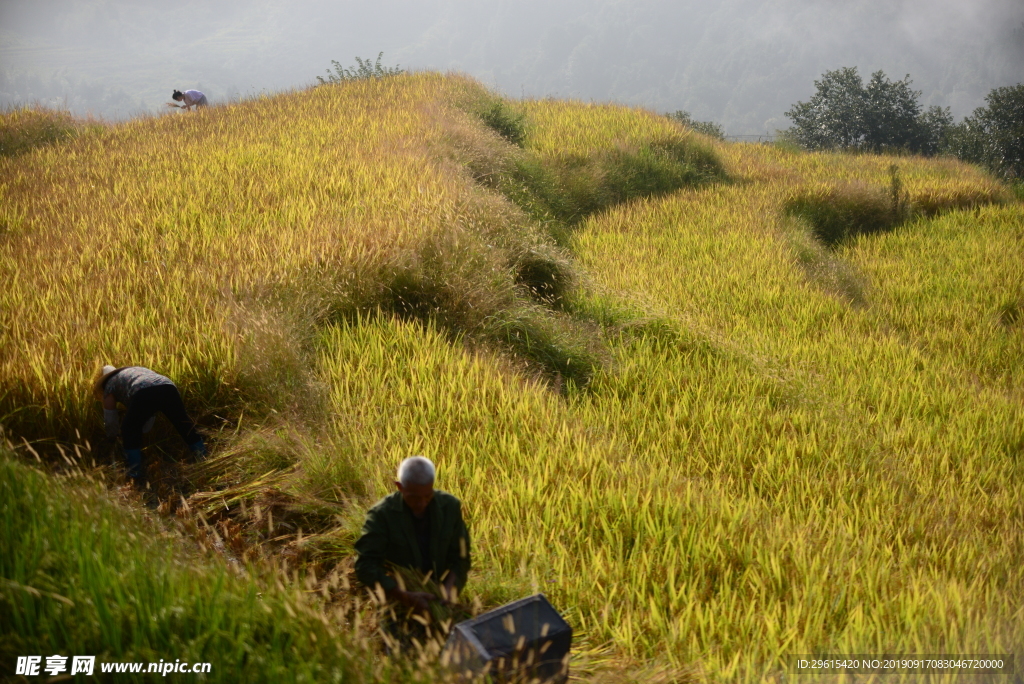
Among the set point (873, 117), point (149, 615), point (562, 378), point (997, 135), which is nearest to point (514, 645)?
point (149, 615)

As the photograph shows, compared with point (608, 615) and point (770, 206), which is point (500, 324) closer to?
point (608, 615)

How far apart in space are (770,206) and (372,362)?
29.3ft

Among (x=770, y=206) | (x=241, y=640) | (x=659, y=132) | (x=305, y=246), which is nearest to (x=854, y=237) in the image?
(x=770, y=206)

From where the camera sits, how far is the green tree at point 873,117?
97.3 ft

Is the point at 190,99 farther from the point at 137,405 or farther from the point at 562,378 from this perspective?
the point at 137,405

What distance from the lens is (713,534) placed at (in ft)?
10.6

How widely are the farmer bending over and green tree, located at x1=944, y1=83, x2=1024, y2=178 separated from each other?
2836 cm

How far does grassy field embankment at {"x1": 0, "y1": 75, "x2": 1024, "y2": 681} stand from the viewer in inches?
119

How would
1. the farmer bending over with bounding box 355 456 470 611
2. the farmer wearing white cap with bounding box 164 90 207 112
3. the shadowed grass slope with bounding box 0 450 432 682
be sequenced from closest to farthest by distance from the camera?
the shadowed grass slope with bounding box 0 450 432 682, the farmer bending over with bounding box 355 456 470 611, the farmer wearing white cap with bounding box 164 90 207 112

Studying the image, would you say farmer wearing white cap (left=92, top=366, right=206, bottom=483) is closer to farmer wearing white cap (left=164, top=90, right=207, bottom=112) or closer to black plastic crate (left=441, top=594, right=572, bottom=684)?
black plastic crate (left=441, top=594, right=572, bottom=684)

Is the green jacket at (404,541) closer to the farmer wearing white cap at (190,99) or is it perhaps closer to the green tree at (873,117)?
the farmer wearing white cap at (190,99)

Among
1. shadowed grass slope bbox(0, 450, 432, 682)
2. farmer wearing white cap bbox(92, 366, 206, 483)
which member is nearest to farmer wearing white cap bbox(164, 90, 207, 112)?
farmer wearing white cap bbox(92, 366, 206, 483)

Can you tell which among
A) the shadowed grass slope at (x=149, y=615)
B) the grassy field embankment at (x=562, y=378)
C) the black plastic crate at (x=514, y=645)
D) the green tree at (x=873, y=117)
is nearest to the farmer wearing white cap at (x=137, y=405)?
the grassy field embankment at (x=562, y=378)

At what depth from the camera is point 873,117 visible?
30.0 metres
